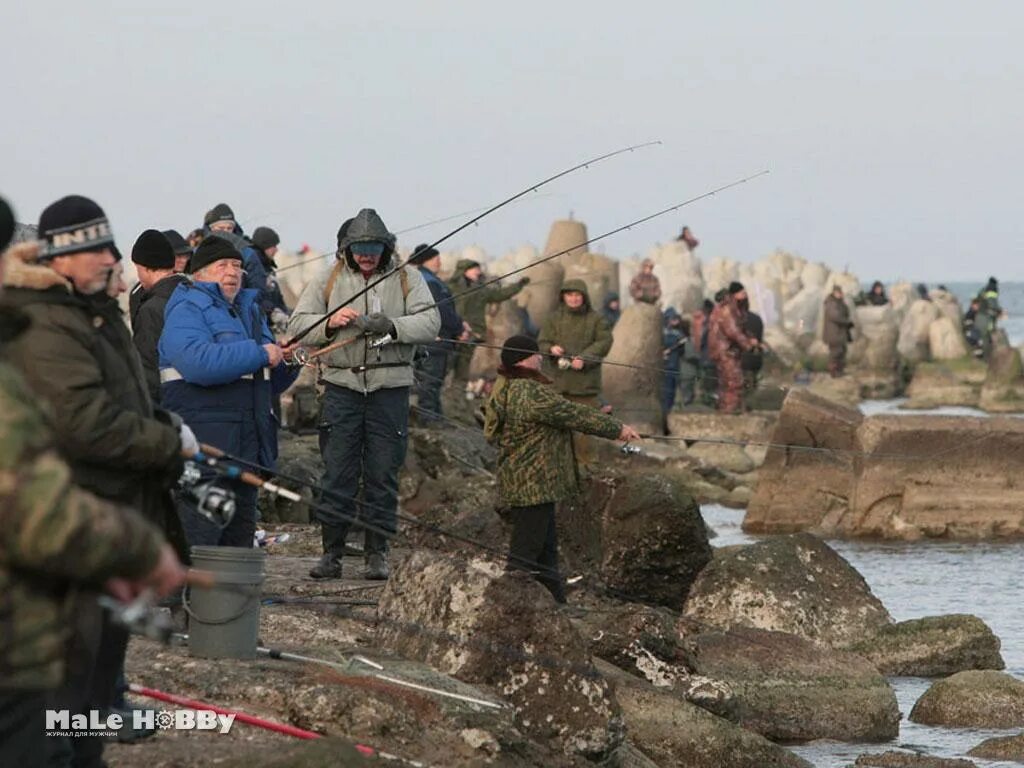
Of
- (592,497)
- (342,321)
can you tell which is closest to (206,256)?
(342,321)

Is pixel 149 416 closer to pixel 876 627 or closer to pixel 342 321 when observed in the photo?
pixel 342 321

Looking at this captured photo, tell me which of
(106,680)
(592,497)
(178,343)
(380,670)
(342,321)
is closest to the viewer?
(106,680)

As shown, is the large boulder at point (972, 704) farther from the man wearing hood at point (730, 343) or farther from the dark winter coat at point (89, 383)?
the man wearing hood at point (730, 343)

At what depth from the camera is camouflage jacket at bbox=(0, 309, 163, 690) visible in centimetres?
411

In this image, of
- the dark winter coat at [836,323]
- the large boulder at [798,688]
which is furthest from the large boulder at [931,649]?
the dark winter coat at [836,323]

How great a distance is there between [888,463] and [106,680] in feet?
46.5

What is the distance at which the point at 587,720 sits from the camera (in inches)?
317

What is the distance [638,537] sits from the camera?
12555mm

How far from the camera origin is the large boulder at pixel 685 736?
913 centimetres

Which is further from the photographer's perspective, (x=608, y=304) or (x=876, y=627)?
(x=608, y=304)

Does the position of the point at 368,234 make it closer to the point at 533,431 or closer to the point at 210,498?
the point at 533,431

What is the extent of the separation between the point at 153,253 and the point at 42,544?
17.6ft

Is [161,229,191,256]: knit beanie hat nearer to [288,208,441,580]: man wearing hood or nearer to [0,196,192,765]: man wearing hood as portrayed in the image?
[288,208,441,580]: man wearing hood

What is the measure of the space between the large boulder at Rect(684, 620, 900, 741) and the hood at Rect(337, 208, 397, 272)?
2.38m
